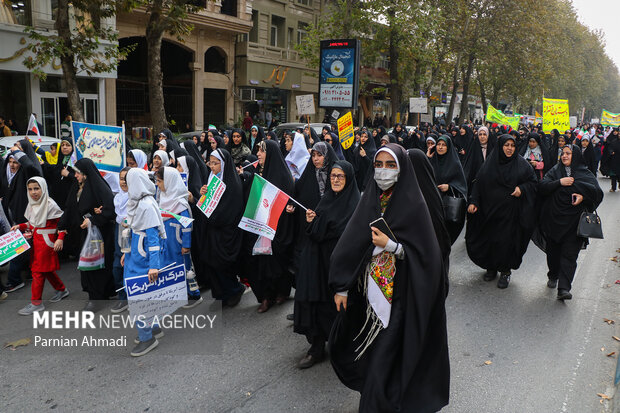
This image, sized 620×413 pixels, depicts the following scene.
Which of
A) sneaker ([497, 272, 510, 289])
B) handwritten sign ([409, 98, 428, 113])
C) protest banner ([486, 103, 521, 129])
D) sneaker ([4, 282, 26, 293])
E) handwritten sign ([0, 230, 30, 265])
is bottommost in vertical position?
sneaker ([4, 282, 26, 293])

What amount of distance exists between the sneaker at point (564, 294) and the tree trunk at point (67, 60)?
1056 centimetres

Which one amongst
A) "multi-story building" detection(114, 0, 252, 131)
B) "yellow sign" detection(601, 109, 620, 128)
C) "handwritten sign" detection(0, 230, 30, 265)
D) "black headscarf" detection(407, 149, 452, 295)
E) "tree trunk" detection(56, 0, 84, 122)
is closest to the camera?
"black headscarf" detection(407, 149, 452, 295)

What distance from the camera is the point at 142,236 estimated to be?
4.50 m

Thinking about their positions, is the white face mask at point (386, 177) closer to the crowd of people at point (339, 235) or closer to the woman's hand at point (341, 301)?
the crowd of people at point (339, 235)

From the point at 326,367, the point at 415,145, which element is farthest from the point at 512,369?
the point at 415,145

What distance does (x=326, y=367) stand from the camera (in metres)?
4.36

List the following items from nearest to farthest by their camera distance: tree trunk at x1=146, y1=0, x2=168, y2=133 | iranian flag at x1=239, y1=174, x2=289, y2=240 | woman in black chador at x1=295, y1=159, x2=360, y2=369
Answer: woman in black chador at x1=295, y1=159, x2=360, y2=369
iranian flag at x1=239, y1=174, x2=289, y2=240
tree trunk at x1=146, y1=0, x2=168, y2=133

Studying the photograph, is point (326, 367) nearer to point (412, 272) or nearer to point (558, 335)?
point (412, 272)

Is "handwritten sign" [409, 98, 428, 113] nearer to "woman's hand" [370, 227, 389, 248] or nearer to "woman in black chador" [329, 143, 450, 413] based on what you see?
"woman in black chador" [329, 143, 450, 413]

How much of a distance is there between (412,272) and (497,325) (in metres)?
2.68

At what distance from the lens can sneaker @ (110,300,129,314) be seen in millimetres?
5484

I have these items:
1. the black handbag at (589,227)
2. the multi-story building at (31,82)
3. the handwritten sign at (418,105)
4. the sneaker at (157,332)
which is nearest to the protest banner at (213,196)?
the sneaker at (157,332)

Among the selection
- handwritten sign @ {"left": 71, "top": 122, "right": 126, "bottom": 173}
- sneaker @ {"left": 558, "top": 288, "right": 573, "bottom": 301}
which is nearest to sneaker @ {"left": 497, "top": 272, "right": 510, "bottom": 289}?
sneaker @ {"left": 558, "top": 288, "right": 573, "bottom": 301}

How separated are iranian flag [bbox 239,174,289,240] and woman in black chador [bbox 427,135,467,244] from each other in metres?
2.65
